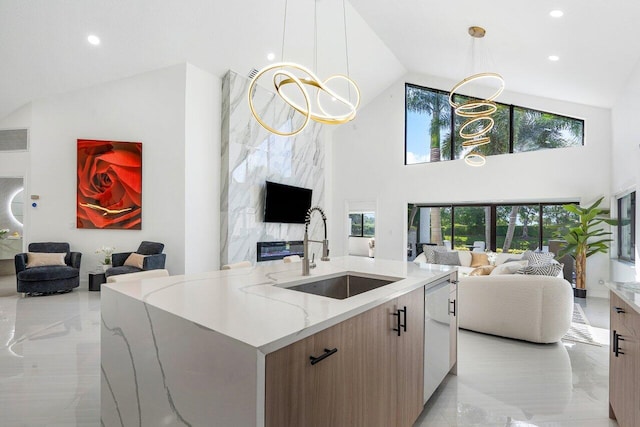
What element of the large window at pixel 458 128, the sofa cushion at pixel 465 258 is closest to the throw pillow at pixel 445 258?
the sofa cushion at pixel 465 258

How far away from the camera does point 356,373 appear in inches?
54.4

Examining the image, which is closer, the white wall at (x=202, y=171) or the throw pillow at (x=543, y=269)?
the throw pillow at (x=543, y=269)

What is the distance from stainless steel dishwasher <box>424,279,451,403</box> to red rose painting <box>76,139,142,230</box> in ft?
18.0

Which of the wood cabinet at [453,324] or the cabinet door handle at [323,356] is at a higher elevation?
the cabinet door handle at [323,356]

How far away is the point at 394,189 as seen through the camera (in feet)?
28.0

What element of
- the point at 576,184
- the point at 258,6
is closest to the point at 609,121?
the point at 576,184

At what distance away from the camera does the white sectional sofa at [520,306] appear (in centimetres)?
351

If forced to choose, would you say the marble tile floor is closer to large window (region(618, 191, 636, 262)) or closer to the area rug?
the area rug

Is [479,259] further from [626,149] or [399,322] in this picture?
[399,322]

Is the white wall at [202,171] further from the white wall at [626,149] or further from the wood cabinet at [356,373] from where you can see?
the white wall at [626,149]

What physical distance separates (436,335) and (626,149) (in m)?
4.93

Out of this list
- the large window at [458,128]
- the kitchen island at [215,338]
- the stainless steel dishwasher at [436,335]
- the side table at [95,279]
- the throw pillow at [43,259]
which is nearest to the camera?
the kitchen island at [215,338]

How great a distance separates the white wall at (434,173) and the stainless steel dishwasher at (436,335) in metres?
5.51

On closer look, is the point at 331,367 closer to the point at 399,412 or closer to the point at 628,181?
the point at 399,412
